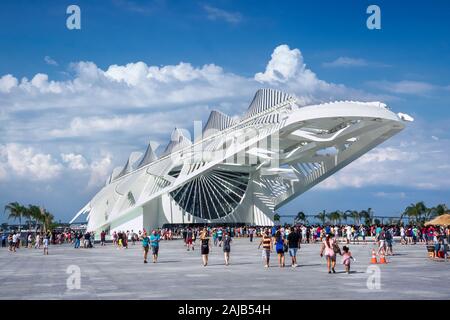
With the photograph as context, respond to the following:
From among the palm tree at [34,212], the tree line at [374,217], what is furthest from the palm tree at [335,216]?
the palm tree at [34,212]

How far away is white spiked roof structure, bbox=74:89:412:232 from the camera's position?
45.4 m

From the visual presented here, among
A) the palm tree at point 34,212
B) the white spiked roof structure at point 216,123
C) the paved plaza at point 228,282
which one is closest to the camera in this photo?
the paved plaza at point 228,282

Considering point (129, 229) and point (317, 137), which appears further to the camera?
point (129, 229)

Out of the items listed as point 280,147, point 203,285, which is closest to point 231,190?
point 280,147

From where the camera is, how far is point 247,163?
57344 mm

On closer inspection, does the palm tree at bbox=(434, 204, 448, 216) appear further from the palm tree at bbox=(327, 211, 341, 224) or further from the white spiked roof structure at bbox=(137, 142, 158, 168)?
the white spiked roof structure at bbox=(137, 142, 158, 168)

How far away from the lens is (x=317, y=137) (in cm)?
4781

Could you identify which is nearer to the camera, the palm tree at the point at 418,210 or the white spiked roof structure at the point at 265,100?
the white spiked roof structure at the point at 265,100

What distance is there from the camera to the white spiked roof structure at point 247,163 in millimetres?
45375

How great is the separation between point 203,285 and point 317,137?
34388 mm

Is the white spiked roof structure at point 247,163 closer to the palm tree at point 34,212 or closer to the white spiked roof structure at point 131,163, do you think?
the white spiked roof structure at point 131,163

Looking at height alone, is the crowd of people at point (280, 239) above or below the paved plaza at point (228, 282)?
above
